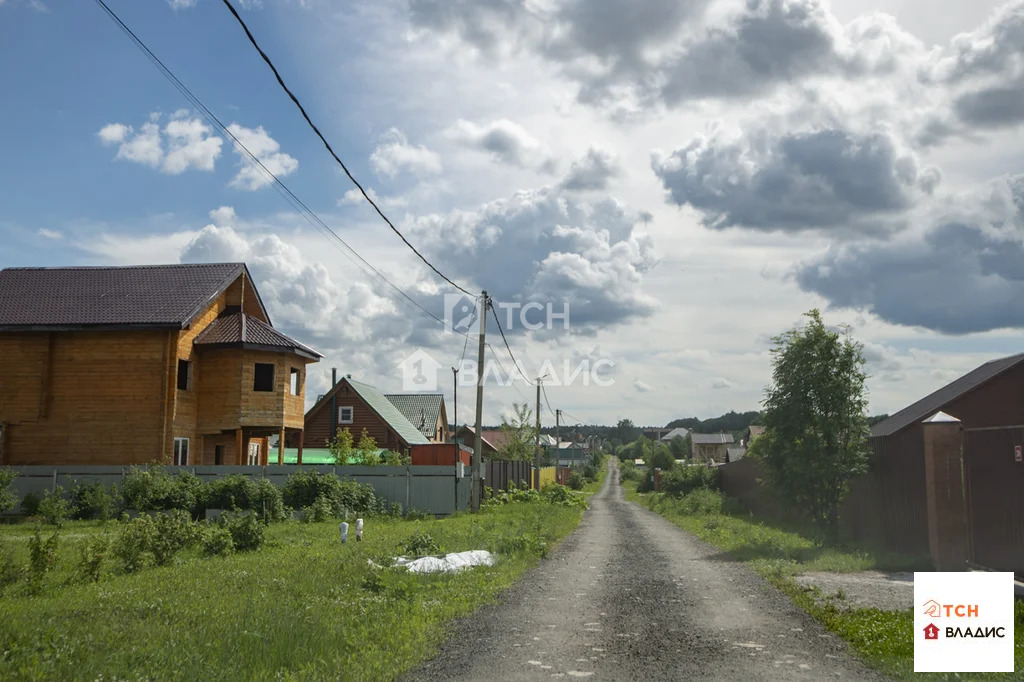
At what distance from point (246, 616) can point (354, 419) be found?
40715mm

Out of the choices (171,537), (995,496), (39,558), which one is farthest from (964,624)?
(171,537)

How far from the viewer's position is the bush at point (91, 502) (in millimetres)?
24136

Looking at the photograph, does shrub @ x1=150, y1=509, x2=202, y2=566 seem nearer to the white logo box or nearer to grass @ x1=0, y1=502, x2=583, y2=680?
grass @ x1=0, y1=502, x2=583, y2=680


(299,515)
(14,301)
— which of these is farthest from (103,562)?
(14,301)

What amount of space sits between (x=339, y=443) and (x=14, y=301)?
57.6 feet

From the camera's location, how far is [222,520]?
17719 mm

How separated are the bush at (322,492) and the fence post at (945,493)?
16437 millimetres

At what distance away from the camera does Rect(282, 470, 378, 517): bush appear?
25266mm

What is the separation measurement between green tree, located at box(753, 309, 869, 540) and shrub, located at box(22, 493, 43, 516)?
70.5 ft

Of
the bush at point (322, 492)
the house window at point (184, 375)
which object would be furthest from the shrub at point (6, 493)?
the bush at point (322, 492)

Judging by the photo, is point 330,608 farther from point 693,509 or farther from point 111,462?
point 693,509

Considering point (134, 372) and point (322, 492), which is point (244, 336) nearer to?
point (134, 372)

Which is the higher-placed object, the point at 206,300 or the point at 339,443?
the point at 206,300

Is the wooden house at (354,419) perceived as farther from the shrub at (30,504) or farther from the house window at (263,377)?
the shrub at (30,504)
